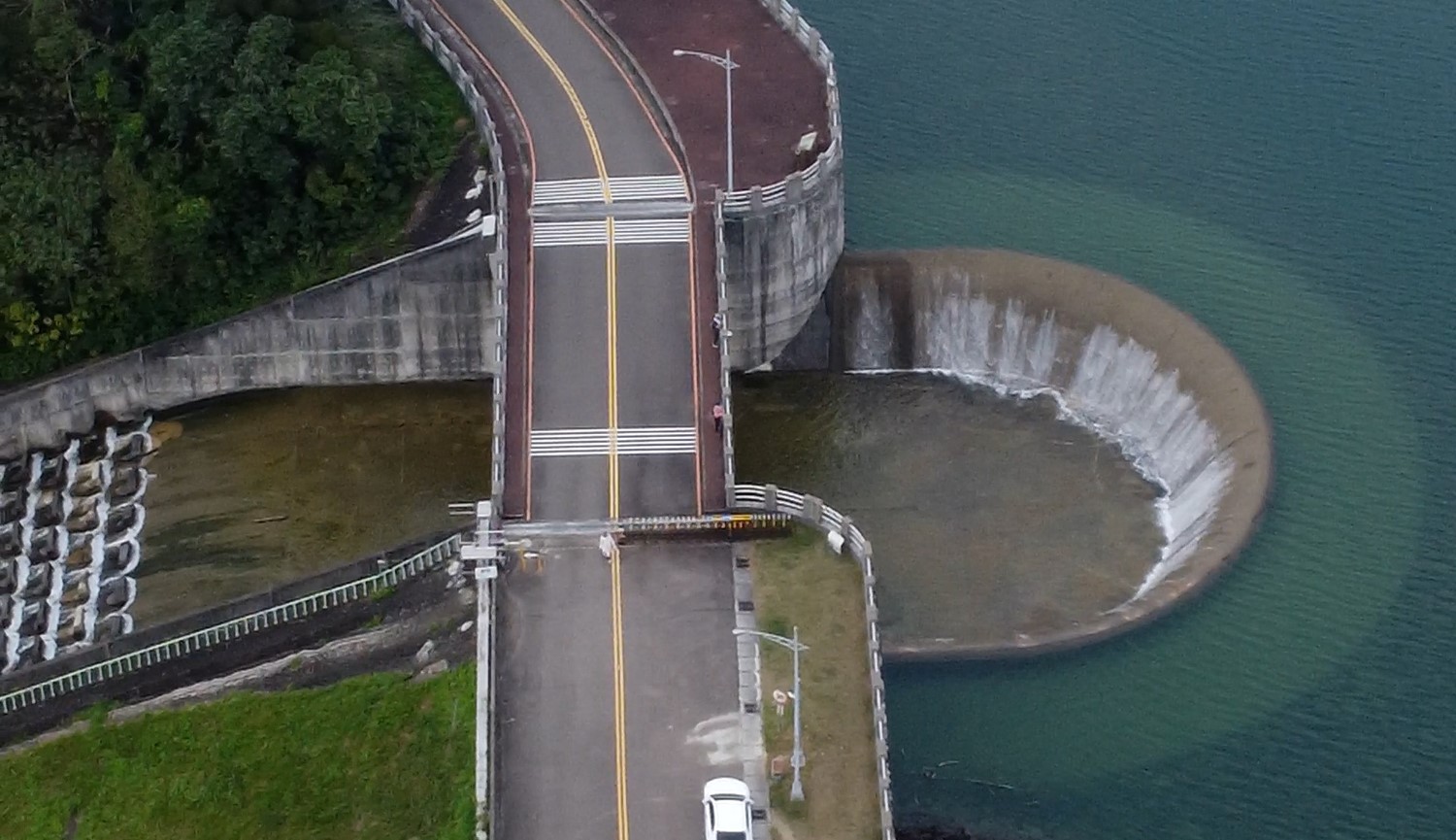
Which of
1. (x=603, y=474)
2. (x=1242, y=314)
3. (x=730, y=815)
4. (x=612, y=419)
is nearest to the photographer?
(x=730, y=815)

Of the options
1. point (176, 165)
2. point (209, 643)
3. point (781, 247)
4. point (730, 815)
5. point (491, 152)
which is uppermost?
point (491, 152)

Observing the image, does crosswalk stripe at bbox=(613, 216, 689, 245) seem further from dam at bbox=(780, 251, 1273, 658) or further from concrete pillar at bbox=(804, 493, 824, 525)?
concrete pillar at bbox=(804, 493, 824, 525)

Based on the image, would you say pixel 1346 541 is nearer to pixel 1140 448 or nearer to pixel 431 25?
pixel 1140 448

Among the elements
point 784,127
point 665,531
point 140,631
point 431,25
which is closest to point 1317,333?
point 784,127

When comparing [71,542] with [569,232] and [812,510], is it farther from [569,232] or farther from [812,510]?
[812,510]

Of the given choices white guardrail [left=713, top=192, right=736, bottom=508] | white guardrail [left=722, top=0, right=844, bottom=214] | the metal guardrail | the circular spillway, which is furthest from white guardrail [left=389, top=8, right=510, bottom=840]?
the circular spillway

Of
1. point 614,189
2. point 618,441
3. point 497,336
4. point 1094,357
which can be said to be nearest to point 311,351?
point 497,336
